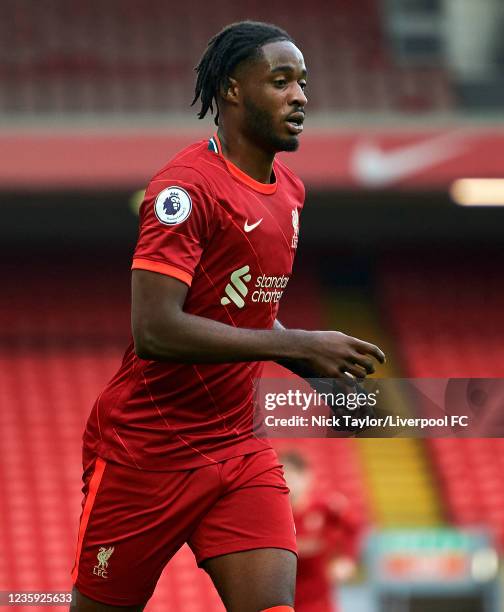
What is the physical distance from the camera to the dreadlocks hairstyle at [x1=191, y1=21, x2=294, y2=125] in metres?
3.29

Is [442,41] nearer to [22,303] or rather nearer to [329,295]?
[329,295]

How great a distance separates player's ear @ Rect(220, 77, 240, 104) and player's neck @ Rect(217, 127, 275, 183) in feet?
0.30

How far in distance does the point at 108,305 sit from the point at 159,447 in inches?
394

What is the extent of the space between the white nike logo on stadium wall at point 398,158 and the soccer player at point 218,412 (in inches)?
312

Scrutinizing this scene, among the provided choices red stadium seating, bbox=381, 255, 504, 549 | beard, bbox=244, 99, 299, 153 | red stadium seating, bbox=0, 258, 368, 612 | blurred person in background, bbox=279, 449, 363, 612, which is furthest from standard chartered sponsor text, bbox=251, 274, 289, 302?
red stadium seating, bbox=381, 255, 504, 549

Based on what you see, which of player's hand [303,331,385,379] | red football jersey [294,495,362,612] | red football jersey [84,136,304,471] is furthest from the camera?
red football jersey [294,495,362,612]

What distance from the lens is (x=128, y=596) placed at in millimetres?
3338

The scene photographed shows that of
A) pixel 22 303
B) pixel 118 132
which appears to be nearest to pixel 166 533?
pixel 118 132

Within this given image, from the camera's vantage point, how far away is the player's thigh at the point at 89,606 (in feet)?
11.0

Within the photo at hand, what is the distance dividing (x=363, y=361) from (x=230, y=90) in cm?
82

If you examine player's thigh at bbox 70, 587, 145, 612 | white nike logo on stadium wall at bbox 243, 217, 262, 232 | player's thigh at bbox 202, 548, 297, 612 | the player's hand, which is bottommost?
player's thigh at bbox 70, 587, 145, 612

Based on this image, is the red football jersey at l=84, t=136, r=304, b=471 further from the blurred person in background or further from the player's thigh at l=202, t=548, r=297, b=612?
the blurred person in background

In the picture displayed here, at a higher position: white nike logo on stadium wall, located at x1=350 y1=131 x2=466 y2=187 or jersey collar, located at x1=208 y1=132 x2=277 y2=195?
jersey collar, located at x1=208 y1=132 x2=277 y2=195

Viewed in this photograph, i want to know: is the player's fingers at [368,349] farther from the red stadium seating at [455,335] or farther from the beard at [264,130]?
the red stadium seating at [455,335]
